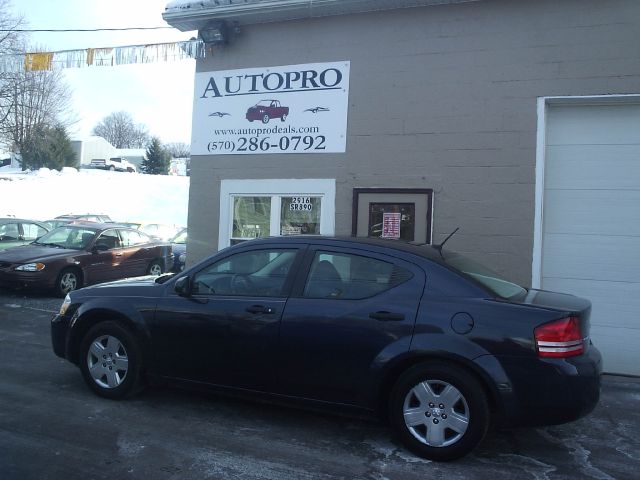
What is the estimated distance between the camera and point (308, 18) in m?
7.91

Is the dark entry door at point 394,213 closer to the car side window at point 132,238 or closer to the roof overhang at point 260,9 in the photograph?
the roof overhang at point 260,9

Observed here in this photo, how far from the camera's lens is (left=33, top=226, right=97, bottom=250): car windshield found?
1135cm

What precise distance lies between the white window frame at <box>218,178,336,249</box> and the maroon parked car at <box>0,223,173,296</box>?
4065 mm

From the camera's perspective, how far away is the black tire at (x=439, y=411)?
3.81 m

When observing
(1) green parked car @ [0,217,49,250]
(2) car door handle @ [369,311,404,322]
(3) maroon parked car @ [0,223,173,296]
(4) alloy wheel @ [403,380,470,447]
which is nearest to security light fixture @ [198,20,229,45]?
(3) maroon parked car @ [0,223,173,296]

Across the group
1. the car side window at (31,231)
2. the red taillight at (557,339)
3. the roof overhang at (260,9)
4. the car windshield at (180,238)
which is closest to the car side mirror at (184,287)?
the red taillight at (557,339)

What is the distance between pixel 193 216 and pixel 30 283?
3.81m

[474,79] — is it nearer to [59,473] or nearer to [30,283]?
[59,473]

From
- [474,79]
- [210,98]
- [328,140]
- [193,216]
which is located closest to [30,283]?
[193,216]

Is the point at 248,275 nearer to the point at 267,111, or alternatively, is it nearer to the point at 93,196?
the point at 267,111

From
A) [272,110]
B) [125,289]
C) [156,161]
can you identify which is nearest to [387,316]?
[125,289]

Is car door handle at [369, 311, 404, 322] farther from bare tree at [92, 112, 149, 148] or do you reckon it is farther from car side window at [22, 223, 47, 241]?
bare tree at [92, 112, 149, 148]

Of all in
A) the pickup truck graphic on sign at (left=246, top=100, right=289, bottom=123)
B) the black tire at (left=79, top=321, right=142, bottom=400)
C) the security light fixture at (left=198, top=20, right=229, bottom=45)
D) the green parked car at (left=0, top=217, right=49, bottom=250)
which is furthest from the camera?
the green parked car at (left=0, top=217, right=49, bottom=250)

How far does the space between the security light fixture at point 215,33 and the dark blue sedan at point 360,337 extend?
449 centimetres
